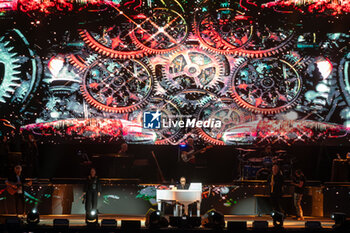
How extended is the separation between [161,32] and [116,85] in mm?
1800

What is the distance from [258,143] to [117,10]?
501 cm

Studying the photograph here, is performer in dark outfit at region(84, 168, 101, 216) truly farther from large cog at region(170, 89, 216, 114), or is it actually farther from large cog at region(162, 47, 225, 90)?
large cog at region(162, 47, 225, 90)

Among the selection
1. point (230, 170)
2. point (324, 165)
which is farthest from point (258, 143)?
point (324, 165)

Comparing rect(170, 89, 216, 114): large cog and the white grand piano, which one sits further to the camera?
rect(170, 89, 216, 114): large cog

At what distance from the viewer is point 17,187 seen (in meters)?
11.1

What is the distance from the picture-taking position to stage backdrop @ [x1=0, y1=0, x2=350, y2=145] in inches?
480

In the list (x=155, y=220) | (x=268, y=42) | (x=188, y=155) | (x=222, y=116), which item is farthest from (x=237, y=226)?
(x=268, y=42)

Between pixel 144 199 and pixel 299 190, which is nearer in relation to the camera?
pixel 299 190

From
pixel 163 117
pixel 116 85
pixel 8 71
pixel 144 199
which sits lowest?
pixel 144 199

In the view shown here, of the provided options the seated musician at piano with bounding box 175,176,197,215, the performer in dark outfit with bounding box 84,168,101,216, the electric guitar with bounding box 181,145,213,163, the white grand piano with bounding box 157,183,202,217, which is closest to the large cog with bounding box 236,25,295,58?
the electric guitar with bounding box 181,145,213,163

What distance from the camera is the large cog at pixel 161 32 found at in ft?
40.4

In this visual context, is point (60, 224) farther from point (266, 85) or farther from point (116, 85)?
point (266, 85)

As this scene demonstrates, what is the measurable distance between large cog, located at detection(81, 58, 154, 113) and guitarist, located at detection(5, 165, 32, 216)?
249 centimetres

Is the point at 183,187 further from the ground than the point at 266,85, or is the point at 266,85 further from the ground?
the point at 266,85
